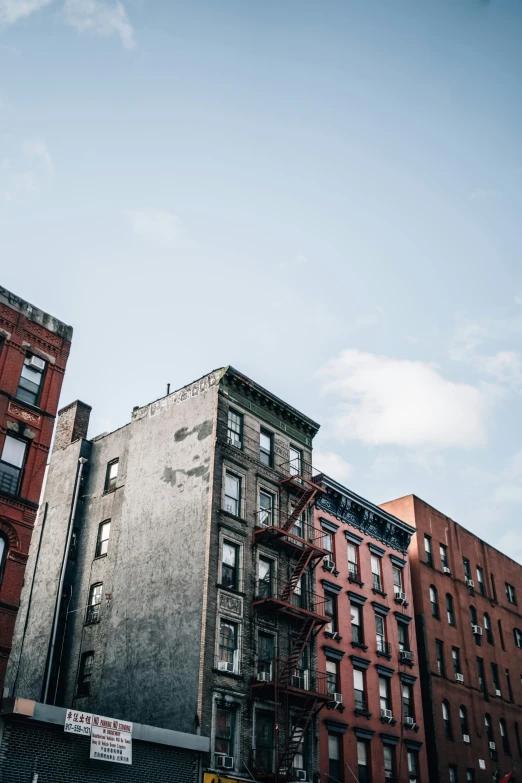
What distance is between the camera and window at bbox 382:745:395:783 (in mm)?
36531

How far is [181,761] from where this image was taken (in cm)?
2741

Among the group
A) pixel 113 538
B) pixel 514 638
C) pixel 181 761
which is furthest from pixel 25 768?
pixel 514 638

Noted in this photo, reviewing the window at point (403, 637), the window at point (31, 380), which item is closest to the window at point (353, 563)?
the window at point (403, 637)

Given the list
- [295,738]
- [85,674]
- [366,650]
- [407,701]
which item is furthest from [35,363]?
[407,701]

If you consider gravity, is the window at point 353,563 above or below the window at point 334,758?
above

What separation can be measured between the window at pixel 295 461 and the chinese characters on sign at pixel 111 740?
1603 centimetres

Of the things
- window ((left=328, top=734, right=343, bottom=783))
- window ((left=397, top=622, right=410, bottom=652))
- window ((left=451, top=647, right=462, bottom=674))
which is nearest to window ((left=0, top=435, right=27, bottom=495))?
window ((left=328, top=734, right=343, bottom=783))

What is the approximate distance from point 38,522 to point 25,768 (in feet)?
59.8

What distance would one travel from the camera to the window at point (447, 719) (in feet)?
136

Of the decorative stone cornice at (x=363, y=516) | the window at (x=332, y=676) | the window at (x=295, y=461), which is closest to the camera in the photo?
the window at (x=332, y=676)

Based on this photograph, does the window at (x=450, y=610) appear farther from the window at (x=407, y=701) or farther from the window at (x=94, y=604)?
the window at (x=94, y=604)

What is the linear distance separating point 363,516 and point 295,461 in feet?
18.7

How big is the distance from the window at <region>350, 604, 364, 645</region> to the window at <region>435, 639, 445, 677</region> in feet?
23.5

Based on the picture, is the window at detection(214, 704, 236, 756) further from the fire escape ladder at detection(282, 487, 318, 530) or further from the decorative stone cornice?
the decorative stone cornice
